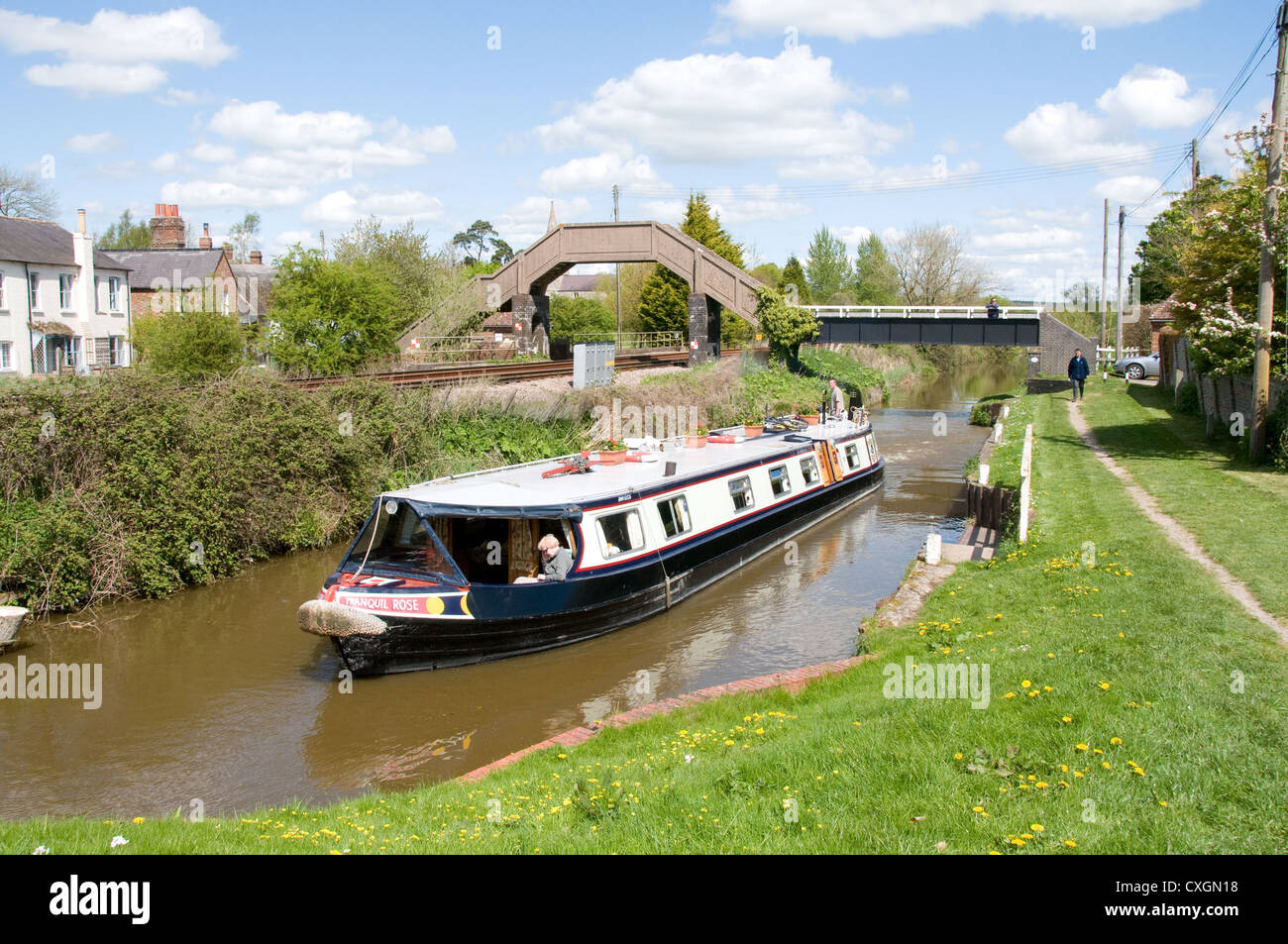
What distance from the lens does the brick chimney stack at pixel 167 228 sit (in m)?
52.0

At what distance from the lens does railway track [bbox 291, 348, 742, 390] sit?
21594mm

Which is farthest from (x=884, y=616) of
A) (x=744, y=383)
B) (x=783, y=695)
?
(x=744, y=383)

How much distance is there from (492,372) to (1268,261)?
66.1ft

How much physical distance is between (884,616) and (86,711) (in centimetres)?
956

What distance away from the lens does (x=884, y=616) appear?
11.7 m

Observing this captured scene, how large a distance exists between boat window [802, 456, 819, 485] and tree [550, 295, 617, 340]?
122 ft

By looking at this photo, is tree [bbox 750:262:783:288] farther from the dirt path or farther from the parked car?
the dirt path

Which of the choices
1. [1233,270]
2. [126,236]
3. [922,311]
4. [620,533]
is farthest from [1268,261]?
[126,236]

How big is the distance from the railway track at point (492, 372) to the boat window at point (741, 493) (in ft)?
26.9

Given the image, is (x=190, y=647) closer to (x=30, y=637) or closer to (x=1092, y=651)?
(x=30, y=637)

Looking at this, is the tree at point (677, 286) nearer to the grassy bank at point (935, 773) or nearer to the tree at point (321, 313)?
the tree at point (321, 313)

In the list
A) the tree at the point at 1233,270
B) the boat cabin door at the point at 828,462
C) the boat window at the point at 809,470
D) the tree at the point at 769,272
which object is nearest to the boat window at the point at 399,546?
A: the boat window at the point at 809,470

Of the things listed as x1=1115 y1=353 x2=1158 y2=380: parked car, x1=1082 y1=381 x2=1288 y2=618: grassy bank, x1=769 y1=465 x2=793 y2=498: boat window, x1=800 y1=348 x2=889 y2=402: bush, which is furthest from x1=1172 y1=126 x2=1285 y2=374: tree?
x1=800 y1=348 x2=889 y2=402: bush

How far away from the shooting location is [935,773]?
20.4 feet
